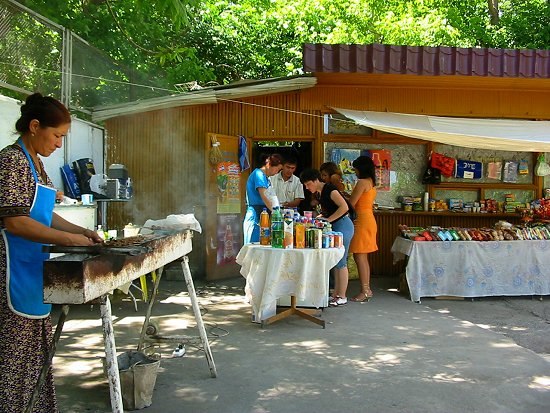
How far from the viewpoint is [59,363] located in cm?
469

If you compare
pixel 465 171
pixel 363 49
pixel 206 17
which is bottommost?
pixel 465 171

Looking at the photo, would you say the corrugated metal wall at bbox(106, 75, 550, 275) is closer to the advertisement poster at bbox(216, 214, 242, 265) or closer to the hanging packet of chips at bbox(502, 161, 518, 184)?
the advertisement poster at bbox(216, 214, 242, 265)

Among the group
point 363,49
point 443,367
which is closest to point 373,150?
point 363,49

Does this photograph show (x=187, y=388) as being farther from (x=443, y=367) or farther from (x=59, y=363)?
(x=443, y=367)

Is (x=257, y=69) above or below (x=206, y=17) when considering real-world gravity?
below

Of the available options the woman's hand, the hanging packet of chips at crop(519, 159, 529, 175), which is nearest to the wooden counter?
the hanging packet of chips at crop(519, 159, 529, 175)

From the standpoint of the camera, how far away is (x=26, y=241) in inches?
107

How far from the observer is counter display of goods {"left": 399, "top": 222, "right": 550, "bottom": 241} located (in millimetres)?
7734

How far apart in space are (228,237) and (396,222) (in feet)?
9.72

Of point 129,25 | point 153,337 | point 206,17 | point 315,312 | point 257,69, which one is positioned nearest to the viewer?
point 153,337

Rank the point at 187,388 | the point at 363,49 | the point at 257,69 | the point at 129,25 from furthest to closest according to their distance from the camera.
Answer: the point at 257,69
the point at 129,25
the point at 363,49
the point at 187,388

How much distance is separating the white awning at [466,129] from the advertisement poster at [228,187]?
202 centimetres

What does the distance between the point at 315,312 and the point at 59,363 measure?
9.55 ft

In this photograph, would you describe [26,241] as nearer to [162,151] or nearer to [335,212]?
[335,212]
